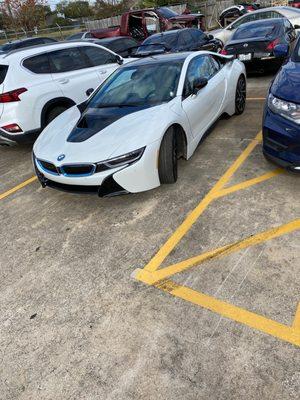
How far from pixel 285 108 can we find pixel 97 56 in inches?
193

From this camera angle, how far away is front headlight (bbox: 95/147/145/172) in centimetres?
374

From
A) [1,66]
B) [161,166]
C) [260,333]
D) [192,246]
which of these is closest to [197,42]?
[1,66]

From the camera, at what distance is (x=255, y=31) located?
29.6 ft

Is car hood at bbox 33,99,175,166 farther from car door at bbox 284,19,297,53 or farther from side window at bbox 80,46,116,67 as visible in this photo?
car door at bbox 284,19,297,53

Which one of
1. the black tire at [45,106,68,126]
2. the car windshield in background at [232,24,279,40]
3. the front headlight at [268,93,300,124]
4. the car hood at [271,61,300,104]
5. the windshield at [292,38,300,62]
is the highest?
the windshield at [292,38,300,62]

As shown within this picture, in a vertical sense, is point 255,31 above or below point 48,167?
above

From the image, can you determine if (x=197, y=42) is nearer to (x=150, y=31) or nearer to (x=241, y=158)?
(x=150, y=31)

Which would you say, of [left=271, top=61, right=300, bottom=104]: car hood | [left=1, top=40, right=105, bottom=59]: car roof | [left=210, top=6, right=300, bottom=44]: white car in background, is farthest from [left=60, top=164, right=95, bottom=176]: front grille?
[left=210, top=6, right=300, bottom=44]: white car in background

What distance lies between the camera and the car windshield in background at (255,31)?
8656 mm

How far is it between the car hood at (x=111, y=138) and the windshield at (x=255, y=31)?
19.0 feet

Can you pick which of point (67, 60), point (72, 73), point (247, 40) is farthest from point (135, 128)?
point (247, 40)

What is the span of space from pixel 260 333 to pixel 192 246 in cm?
110

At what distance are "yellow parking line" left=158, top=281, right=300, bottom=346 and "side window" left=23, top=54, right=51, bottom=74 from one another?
4.86 meters

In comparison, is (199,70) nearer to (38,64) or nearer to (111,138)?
(111,138)
